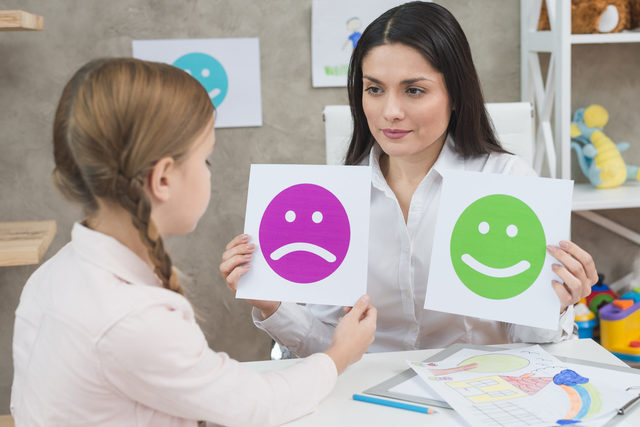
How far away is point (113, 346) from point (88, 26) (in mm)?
1651

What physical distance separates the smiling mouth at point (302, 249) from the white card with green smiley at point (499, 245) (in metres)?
0.18

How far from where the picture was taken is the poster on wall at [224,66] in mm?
2164

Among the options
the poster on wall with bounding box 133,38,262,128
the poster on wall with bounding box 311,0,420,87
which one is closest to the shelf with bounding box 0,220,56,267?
the poster on wall with bounding box 133,38,262,128

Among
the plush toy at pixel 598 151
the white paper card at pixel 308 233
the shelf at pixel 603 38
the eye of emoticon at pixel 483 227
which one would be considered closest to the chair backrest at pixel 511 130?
the shelf at pixel 603 38

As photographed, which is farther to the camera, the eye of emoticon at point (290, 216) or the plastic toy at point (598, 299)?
the plastic toy at point (598, 299)

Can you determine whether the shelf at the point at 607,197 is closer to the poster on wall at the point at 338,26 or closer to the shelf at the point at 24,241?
the poster on wall at the point at 338,26

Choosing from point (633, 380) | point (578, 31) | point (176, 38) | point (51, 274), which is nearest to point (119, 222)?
point (51, 274)

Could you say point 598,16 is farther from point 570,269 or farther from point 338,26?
point 570,269

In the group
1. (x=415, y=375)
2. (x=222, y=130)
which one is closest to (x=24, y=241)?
(x=222, y=130)

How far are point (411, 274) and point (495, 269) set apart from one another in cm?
32

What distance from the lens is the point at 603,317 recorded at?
210 centimetres

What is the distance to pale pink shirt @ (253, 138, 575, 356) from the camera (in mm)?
1398

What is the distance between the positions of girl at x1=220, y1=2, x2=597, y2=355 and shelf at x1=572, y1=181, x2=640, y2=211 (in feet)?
2.13

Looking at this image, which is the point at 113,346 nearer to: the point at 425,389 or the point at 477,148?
the point at 425,389
